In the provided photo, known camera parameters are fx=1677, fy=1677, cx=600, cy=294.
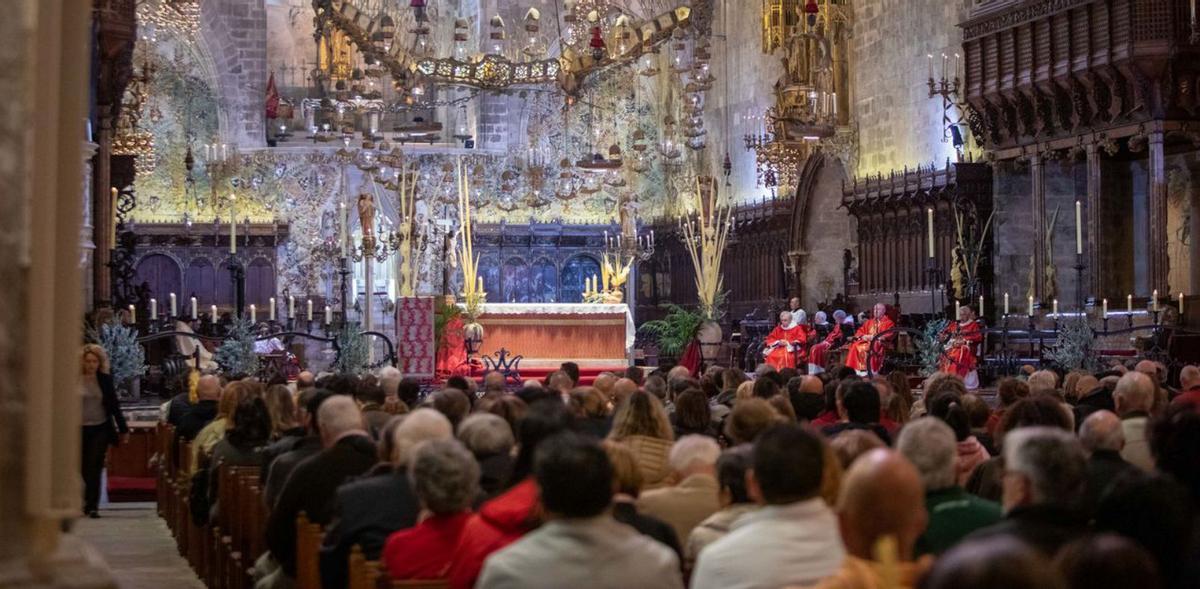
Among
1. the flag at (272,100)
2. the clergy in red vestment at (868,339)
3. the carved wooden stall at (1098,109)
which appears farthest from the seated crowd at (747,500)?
the flag at (272,100)

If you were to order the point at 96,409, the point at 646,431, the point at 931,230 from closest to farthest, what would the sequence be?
1. the point at 646,431
2. the point at 96,409
3. the point at 931,230

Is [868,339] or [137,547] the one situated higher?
[868,339]

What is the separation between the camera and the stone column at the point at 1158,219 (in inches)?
717

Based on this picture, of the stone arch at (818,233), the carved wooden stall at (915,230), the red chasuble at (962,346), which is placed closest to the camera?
the red chasuble at (962,346)

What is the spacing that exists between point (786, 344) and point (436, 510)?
58.5ft

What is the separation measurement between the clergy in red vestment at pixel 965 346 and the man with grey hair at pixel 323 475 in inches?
481

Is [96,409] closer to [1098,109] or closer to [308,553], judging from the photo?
[308,553]

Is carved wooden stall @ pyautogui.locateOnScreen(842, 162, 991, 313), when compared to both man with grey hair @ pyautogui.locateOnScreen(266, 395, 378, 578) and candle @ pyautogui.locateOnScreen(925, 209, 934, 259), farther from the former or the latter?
man with grey hair @ pyautogui.locateOnScreen(266, 395, 378, 578)

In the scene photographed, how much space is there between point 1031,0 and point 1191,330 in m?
5.39

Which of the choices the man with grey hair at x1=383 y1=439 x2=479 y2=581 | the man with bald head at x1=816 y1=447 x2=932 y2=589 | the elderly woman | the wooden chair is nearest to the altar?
the elderly woman

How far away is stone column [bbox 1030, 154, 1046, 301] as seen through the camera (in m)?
20.9

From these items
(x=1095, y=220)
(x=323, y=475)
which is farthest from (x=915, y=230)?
(x=323, y=475)

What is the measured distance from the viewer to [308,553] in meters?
6.35

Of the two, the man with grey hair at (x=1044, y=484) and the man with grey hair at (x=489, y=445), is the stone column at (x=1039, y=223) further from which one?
the man with grey hair at (x=1044, y=484)
